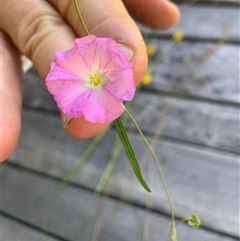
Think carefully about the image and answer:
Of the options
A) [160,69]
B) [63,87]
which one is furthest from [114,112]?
[160,69]

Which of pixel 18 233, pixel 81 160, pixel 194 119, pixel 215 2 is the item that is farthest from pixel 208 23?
pixel 18 233

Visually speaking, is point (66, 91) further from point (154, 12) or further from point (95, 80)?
point (154, 12)

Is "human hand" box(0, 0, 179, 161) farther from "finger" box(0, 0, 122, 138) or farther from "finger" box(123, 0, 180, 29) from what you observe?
"finger" box(123, 0, 180, 29)

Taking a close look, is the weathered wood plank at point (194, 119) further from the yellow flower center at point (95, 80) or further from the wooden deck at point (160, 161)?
the yellow flower center at point (95, 80)

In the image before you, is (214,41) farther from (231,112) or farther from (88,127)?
(88,127)

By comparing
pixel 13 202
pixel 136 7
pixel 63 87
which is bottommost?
pixel 13 202

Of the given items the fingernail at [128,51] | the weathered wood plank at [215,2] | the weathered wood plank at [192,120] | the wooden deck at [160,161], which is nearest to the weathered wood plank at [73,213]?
the wooden deck at [160,161]
